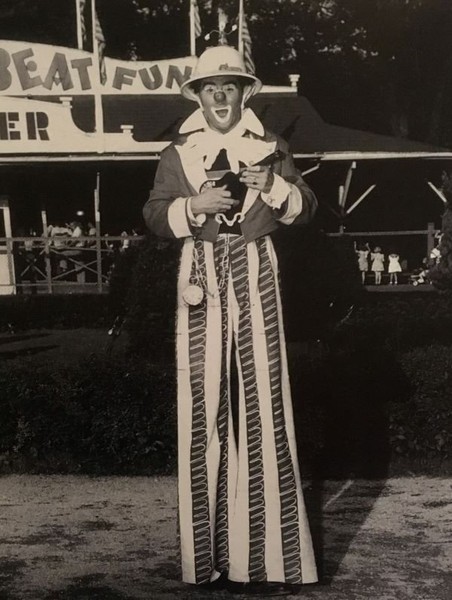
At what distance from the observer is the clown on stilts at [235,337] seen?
3477mm

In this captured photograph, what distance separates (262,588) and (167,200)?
4.94 ft

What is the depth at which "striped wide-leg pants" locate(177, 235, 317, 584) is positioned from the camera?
3490 millimetres

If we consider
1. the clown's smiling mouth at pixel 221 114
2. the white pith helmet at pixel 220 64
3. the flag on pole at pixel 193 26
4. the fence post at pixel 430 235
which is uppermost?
the flag on pole at pixel 193 26

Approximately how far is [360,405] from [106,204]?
1394cm

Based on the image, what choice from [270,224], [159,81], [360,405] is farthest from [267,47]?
[270,224]

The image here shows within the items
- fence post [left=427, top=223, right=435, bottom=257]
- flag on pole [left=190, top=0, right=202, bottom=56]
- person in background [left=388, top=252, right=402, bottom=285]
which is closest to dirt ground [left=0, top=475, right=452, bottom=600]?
fence post [left=427, top=223, right=435, bottom=257]

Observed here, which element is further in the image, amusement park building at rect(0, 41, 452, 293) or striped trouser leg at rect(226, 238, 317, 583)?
amusement park building at rect(0, 41, 452, 293)

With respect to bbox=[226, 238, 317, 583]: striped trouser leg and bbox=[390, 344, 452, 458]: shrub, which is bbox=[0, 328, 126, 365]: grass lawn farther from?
bbox=[226, 238, 317, 583]: striped trouser leg

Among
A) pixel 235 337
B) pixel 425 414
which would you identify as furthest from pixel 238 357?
pixel 425 414

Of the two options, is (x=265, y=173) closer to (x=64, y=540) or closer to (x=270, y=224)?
(x=270, y=224)

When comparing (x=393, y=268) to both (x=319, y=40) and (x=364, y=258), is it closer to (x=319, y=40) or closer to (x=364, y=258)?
(x=364, y=258)

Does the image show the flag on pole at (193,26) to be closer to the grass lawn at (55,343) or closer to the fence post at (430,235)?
the fence post at (430,235)

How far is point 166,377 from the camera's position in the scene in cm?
579

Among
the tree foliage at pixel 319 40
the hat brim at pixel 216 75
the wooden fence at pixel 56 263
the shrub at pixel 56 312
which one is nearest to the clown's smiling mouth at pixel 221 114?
the hat brim at pixel 216 75
